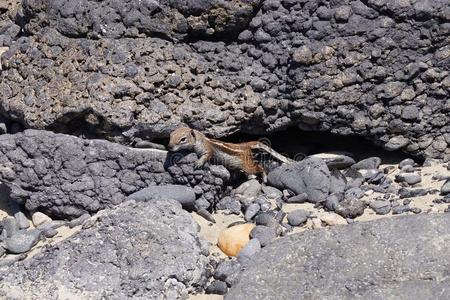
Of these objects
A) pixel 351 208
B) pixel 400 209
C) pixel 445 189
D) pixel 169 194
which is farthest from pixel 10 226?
pixel 445 189

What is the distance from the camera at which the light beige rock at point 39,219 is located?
6.03m

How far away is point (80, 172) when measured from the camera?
6.00 metres

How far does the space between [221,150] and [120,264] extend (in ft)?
3.97

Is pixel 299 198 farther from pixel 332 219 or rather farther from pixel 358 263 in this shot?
pixel 358 263

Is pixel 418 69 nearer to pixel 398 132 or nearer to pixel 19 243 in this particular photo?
pixel 398 132

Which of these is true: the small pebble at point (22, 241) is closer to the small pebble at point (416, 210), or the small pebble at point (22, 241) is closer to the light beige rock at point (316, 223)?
the light beige rock at point (316, 223)

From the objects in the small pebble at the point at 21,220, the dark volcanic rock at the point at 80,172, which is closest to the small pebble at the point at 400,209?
the dark volcanic rock at the point at 80,172

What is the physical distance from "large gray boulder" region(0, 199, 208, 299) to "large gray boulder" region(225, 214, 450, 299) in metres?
0.37

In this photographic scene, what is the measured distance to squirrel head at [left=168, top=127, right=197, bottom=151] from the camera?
5.76 m

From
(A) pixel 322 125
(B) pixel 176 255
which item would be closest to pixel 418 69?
(A) pixel 322 125

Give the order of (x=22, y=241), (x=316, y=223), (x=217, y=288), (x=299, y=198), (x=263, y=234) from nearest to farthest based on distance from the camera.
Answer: (x=217, y=288) < (x=263, y=234) < (x=316, y=223) < (x=22, y=241) < (x=299, y=198)

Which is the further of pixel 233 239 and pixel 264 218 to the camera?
pixel 264 218

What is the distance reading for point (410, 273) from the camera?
15.7 feet

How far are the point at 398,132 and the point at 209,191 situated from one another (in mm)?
1305
